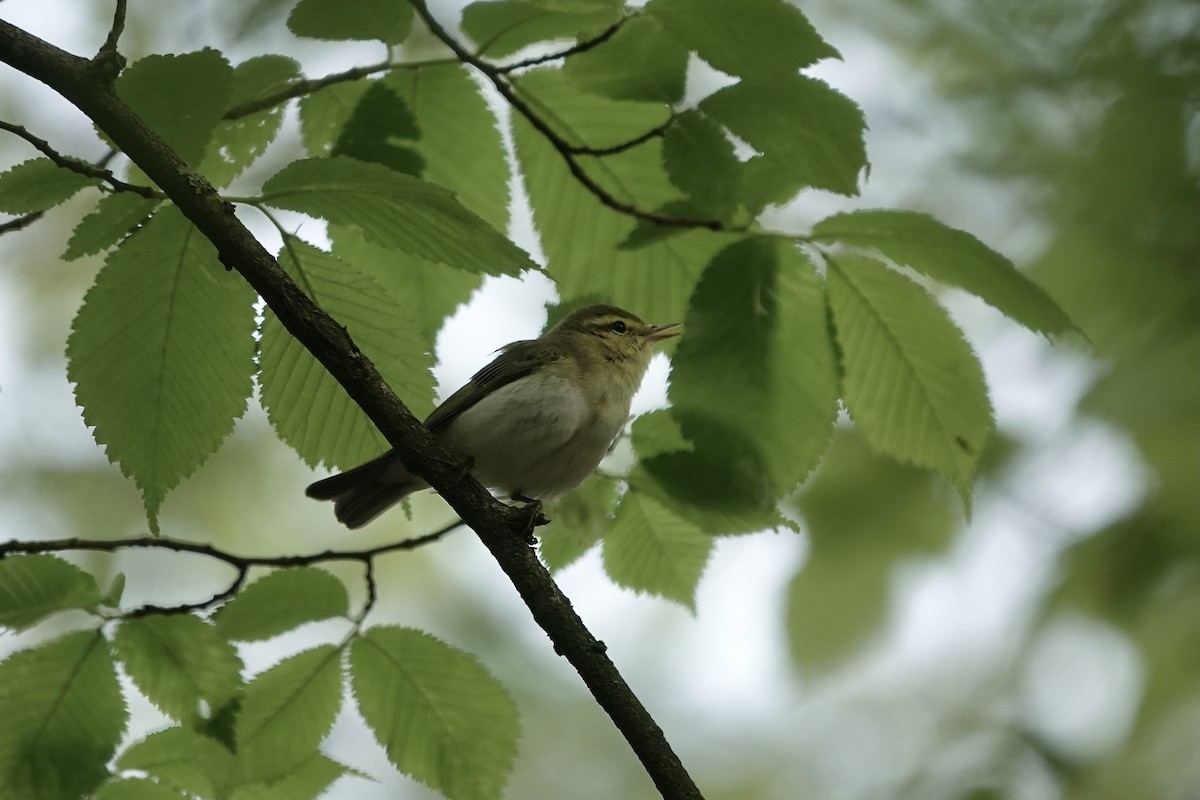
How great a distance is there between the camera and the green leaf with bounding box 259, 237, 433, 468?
92.6 inches

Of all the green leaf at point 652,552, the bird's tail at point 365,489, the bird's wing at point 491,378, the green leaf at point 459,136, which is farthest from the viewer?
the bird's wing at point 491,378

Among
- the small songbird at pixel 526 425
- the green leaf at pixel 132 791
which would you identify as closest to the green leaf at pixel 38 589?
the green leaf at pixel 132 791

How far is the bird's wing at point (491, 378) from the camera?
158 inches

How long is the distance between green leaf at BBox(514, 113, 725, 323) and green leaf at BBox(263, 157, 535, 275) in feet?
2.15

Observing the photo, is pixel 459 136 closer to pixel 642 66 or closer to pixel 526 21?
pixel 526 21

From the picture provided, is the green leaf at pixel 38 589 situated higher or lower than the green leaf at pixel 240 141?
lower

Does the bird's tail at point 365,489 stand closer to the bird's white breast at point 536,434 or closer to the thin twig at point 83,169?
the bird's white breast at point 536,434

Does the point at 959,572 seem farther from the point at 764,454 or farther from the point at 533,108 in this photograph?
the point at 533,108

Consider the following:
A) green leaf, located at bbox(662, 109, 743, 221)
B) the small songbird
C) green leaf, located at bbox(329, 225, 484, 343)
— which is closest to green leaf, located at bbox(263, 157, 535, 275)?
green leaf, located at bbox(662, 109, 743, 221)

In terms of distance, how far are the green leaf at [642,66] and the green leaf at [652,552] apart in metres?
0.96

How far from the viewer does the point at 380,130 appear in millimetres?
2572

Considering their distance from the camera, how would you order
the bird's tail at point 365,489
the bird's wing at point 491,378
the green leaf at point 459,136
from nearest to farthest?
the green leaf at point 459,136 → the bird's tail at point 365,489 → the bird's wing at point 491,378

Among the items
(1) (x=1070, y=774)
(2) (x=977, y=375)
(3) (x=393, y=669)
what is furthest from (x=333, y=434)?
(1) (x=1070, y=774)

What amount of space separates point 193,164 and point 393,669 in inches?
42.9
